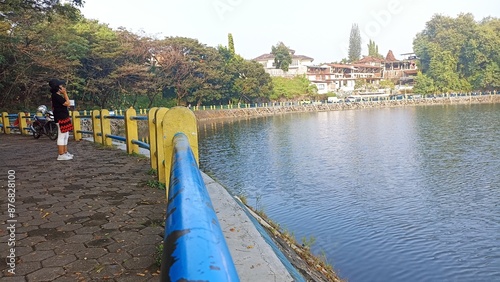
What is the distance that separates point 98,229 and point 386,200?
8582 millimetres

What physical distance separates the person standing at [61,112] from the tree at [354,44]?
92794 mm

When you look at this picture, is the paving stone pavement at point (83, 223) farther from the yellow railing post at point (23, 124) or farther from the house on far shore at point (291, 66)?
the house on far shore at point (291, 66)

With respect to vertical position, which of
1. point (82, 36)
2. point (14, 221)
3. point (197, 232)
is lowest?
point (14, 221)

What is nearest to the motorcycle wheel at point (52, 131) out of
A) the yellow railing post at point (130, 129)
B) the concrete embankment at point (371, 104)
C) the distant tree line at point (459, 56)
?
the yellow railing post at point (130, 129)

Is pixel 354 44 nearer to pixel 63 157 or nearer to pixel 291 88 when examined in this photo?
pixel 291 88

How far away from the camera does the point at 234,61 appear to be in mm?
52875

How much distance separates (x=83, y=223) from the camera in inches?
144

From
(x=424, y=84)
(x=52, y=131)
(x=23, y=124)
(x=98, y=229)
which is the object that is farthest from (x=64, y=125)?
(x=424, y=84)

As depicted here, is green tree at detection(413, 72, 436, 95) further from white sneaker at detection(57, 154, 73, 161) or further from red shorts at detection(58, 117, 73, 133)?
white sneaker at detection(57, 154, 73, 161)

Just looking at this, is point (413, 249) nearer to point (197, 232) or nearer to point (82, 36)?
point (197, 232)

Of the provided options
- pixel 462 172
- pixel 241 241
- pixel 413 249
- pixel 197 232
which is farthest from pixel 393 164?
pixel 197 232

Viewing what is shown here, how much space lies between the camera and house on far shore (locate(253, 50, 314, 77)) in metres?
70.6

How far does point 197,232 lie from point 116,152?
8261mm

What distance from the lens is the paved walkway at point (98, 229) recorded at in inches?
101
